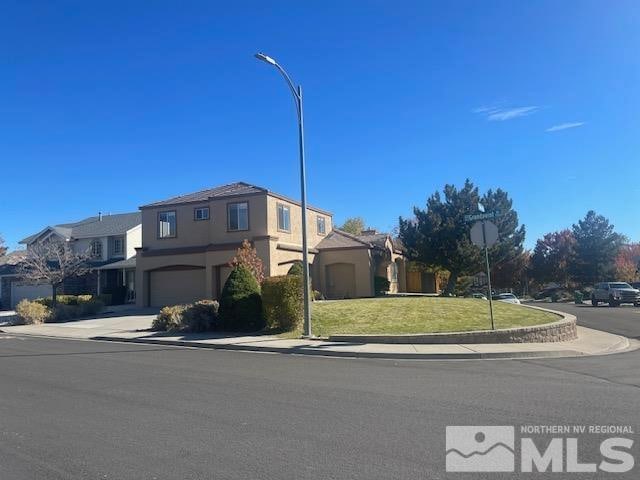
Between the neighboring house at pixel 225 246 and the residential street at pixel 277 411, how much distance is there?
58.0 feet

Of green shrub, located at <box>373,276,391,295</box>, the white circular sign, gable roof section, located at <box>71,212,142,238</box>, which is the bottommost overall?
green shrub, located at <box>373,276,391,295</box>

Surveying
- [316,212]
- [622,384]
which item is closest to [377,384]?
[622,384]

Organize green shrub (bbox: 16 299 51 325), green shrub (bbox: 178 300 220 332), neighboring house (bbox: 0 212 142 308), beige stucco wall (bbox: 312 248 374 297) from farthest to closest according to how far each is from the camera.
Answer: neighboring house (bbox: 0 212 142 308) → beige stucco wall (bbox: 312 248 374 297) → green shrub (bbox: 16 299 51 325) → green shrub (bbox: 178 300 220 332)

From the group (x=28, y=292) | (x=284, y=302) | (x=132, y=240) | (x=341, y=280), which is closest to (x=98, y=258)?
(x=132, y=240)

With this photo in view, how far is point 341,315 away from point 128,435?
45.3 ft

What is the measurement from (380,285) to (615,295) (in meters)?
18.8

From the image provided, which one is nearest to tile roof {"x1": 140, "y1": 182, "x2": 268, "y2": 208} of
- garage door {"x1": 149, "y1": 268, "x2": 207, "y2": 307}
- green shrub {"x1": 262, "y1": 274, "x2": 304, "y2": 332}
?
garage door {"x1": 149, "y1": 268, "x2": 207, "y2": 307}

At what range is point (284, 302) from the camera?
1850cm

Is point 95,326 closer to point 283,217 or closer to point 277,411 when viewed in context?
point 283,217

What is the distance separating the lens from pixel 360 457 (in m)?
5.47

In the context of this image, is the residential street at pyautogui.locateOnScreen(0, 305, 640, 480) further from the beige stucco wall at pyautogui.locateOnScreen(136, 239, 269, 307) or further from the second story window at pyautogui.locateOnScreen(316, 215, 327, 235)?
the second story window at pyautogui.locateOnScreen(316, 215, 327, 235)

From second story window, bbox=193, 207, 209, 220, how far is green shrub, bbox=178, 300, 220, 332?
12.8m

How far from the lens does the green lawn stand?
673 inches

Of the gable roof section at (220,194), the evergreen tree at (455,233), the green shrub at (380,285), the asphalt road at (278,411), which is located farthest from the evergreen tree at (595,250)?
the asphalt road at (278,411)
